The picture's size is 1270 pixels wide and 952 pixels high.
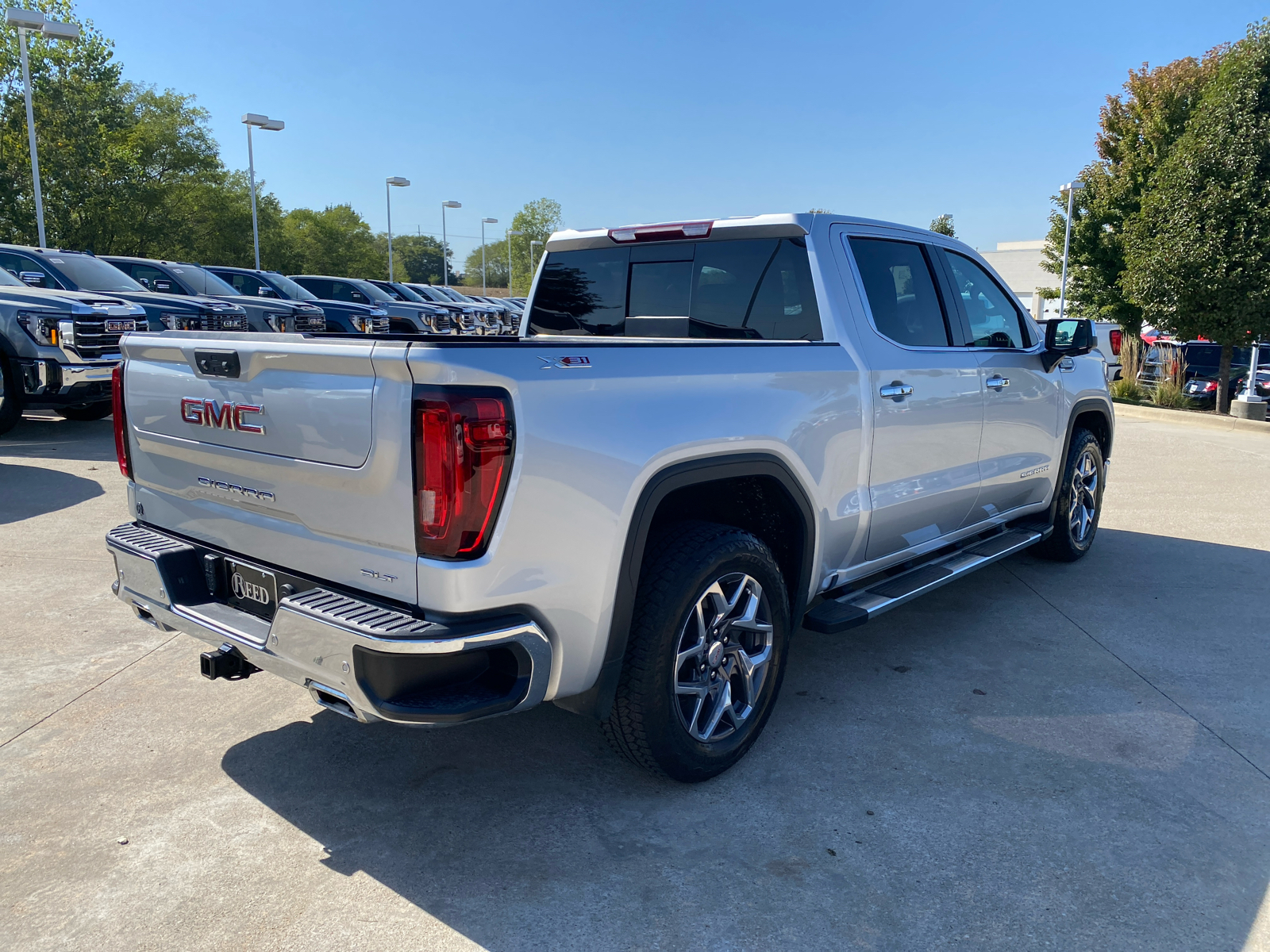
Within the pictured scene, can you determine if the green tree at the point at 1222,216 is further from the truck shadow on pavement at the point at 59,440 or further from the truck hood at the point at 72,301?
the truck shadow on pavement at the point at 59,440

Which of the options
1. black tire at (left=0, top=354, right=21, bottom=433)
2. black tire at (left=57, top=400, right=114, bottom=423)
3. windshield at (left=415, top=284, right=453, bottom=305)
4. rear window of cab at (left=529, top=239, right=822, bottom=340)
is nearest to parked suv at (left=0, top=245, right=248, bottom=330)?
black tire at (left=57, top=400, right=114, bottom=423)

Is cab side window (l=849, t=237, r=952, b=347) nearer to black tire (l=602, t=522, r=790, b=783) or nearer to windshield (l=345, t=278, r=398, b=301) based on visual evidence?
black tire (l=602, t=522, r=790, b=783)

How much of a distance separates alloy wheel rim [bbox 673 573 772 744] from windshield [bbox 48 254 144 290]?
1138cm

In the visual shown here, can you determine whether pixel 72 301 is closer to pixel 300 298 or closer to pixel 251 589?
pixel 300 298

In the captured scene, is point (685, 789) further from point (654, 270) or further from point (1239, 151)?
point (1239, 151)

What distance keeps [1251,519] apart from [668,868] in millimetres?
6874

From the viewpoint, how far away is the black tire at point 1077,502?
5.78 m

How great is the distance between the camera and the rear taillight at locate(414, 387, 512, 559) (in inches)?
92.2

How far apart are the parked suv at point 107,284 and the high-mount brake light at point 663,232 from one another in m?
8.76

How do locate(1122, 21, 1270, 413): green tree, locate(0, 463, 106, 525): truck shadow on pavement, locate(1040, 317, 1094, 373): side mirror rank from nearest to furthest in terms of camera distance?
locate(1040, 317, 1094, 373): side mirror < locate(0, 463, 106, 525): truck shadow on pavement < locate(1122, 21, 1270, 413): green tree

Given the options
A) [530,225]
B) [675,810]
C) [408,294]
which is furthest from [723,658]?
[530,225]

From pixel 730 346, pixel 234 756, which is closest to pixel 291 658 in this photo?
pixel 234 756

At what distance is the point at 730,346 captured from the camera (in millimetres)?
3182

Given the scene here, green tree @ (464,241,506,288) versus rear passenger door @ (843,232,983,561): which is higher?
green tree @ (464,241,506,288)
